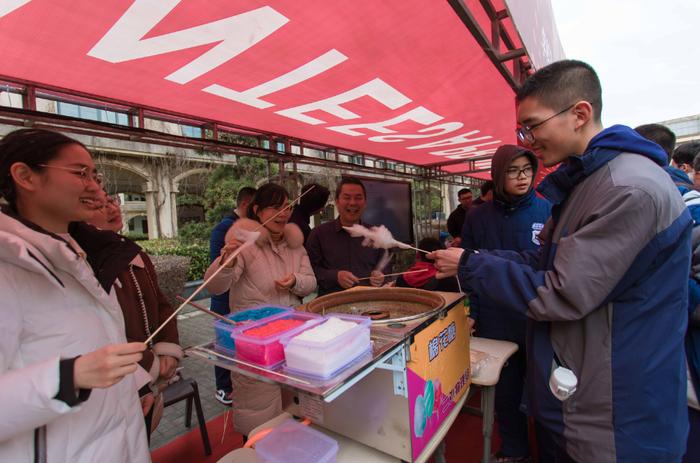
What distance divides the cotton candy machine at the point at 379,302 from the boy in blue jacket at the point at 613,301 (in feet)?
1.80

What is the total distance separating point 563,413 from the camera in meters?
1.38

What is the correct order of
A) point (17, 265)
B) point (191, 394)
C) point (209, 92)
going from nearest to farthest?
1. point (17, 265)
2. point (191, 394)
3. point (209, 92)

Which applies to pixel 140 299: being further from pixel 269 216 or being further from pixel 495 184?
pixel 495 184

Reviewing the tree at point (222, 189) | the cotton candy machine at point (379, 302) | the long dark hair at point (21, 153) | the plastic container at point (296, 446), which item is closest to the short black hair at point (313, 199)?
the cotton candy machine at point (379, 302)

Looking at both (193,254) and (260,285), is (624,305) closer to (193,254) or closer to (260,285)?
(260,285)

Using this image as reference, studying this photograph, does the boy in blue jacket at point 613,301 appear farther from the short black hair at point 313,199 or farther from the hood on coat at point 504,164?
the short black hair at point 313,199

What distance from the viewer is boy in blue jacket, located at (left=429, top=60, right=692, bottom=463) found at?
1.21 m

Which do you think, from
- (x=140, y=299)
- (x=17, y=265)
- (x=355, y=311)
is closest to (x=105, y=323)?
(x=17, y=265)

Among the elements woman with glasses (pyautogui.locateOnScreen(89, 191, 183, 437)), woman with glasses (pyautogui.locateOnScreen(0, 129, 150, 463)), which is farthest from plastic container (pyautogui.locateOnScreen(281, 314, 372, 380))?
woman with glasses (pyautogui.locateOnScreen(89, 191, 183, 437))

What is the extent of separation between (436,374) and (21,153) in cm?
198

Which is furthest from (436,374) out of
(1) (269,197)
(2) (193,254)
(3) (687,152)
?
(2) (193,254)

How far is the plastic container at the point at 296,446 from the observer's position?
1.30 metres

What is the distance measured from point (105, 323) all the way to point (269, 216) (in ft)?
4.94

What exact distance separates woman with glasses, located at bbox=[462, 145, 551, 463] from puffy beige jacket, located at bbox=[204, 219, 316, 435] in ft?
4.98
